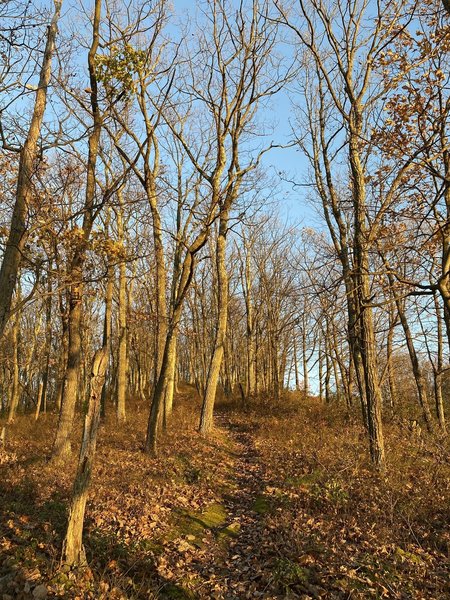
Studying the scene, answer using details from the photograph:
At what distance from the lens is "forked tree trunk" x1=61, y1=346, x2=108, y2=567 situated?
16.8ft

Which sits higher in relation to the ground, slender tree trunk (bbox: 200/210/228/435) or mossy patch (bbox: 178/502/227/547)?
slender tree trunk (bbox: 200/210/228/435)

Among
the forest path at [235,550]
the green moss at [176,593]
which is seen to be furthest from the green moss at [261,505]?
the green moss at [176,593]

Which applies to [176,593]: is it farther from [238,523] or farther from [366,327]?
[366,327]

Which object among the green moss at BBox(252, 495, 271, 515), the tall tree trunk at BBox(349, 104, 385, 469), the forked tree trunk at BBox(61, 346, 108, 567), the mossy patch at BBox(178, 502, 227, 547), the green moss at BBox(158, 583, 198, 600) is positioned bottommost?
the green moss at BBox(158, 583, 198, 600)

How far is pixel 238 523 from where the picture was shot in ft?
23.4

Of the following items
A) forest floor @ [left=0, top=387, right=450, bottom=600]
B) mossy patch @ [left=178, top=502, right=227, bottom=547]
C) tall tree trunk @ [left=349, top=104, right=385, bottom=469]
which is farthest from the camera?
tall tree trunk @ [left=349, top=104, right=385, bottom=469]

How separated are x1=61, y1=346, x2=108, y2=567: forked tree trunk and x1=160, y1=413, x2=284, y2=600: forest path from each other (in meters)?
1.15

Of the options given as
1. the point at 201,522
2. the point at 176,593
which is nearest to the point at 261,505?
the point at 201,522

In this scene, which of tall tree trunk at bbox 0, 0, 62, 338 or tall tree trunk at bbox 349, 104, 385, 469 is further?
tall tree trunk at bbox 349, 104, 385, 469

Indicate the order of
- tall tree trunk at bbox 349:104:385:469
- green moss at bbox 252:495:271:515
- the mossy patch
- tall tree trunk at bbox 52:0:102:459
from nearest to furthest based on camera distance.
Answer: the mossy patch, green moss at bbox 252:495:271:515, tall tree trunk at bbox 349:104:385:469, tall tree trunk at bbox 52:0:102:459

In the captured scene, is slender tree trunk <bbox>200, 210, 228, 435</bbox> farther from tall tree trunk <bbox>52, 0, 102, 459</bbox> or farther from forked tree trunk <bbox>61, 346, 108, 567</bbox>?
forked tree trunk <bbox>61, 346, 108, 567</bbox>

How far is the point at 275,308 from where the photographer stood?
27312 millimetres

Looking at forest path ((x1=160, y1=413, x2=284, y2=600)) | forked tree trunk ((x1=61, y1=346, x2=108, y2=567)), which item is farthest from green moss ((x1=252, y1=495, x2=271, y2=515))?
forked tree trunk ((x1=61, y1=346, x2=108, y2=567))

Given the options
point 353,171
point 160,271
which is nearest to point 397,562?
point 353,171
